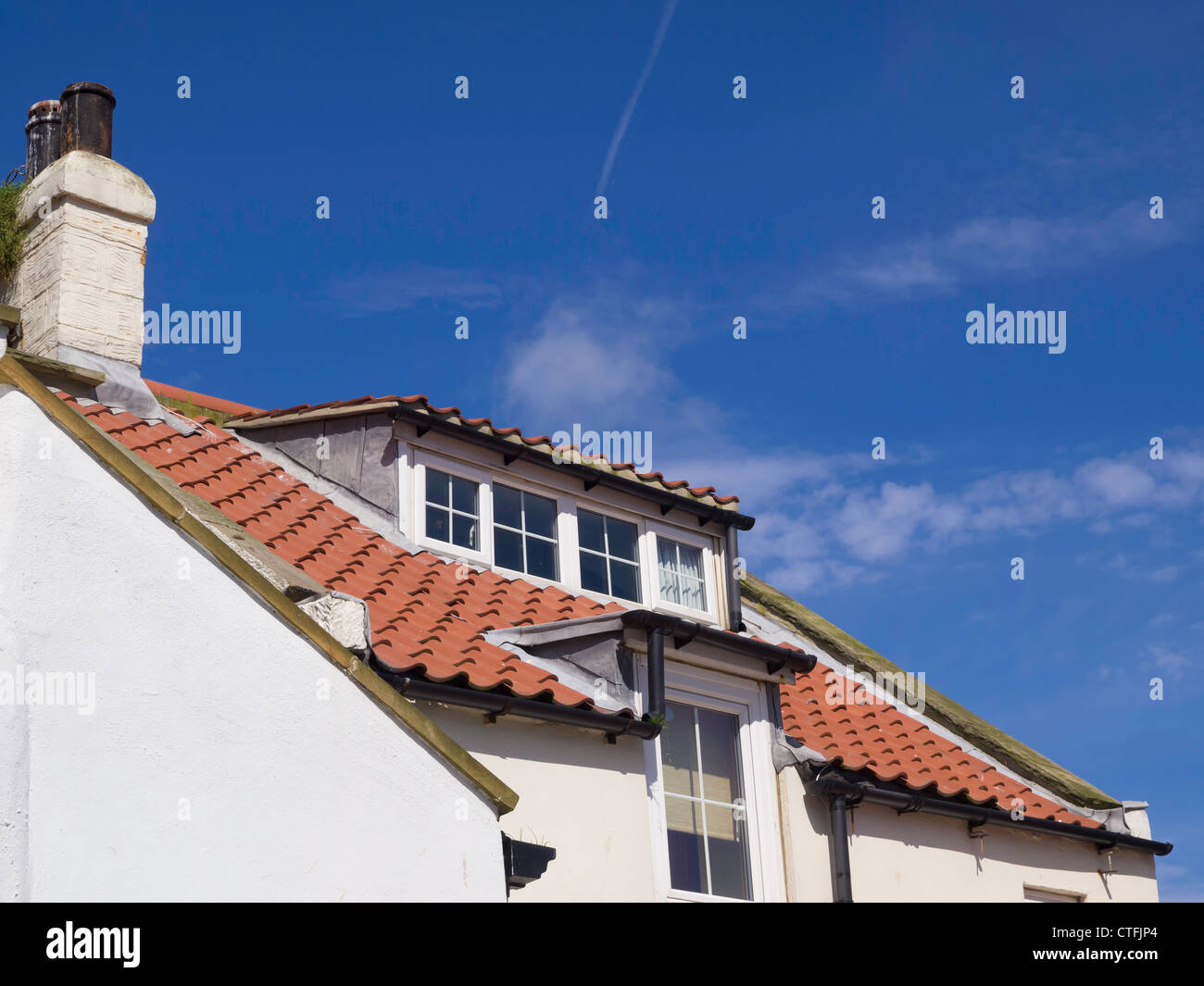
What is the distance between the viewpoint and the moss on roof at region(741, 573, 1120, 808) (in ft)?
47.3

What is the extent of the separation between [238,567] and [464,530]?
6492 millimetres

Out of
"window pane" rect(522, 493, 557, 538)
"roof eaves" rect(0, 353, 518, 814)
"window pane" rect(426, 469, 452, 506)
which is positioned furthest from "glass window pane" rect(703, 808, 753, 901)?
"roof eaves" rect(0, 353, 518, 814)

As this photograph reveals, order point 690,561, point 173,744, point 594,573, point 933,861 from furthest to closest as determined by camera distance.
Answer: point 690,561, point 594,573, point 933,861, point 173,744

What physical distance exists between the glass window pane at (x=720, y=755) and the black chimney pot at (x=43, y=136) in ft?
25.8

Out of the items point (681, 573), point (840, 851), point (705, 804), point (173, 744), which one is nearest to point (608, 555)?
point (681, 573)

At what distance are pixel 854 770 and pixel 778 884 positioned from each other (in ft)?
4.06

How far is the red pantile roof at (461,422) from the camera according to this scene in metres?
12.5

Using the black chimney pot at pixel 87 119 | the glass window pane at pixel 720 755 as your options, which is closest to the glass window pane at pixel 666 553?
the glass window pane at pixel 720 755

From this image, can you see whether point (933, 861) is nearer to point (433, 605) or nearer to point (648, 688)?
point (648, 688)

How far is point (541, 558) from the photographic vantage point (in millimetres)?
13133

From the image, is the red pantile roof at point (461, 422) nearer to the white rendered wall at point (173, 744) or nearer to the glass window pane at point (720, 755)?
the glass window pane at point (720, 755)
